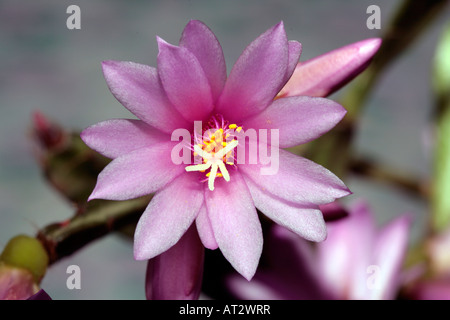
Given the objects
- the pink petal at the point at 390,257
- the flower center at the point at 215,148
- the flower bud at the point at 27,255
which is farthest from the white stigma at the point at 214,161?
the pink petal at the point at 390,257

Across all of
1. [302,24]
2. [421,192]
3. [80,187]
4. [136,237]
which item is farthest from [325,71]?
[302,24]

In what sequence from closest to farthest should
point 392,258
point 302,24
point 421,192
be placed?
point 392,258 → point 421,192 → point 302,24

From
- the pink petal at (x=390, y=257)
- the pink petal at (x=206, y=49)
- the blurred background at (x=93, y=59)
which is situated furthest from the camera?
the blurred background at (x=93, y=59)

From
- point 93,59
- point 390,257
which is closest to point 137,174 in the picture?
point 390,257

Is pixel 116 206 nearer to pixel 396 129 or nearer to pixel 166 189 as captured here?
pixel 166 189

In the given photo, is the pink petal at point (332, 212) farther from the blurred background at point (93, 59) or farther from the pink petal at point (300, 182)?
the blurred background at point (93, 59)

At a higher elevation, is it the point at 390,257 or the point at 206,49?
the point at 206,49

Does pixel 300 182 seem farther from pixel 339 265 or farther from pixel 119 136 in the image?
pixel 339 265
